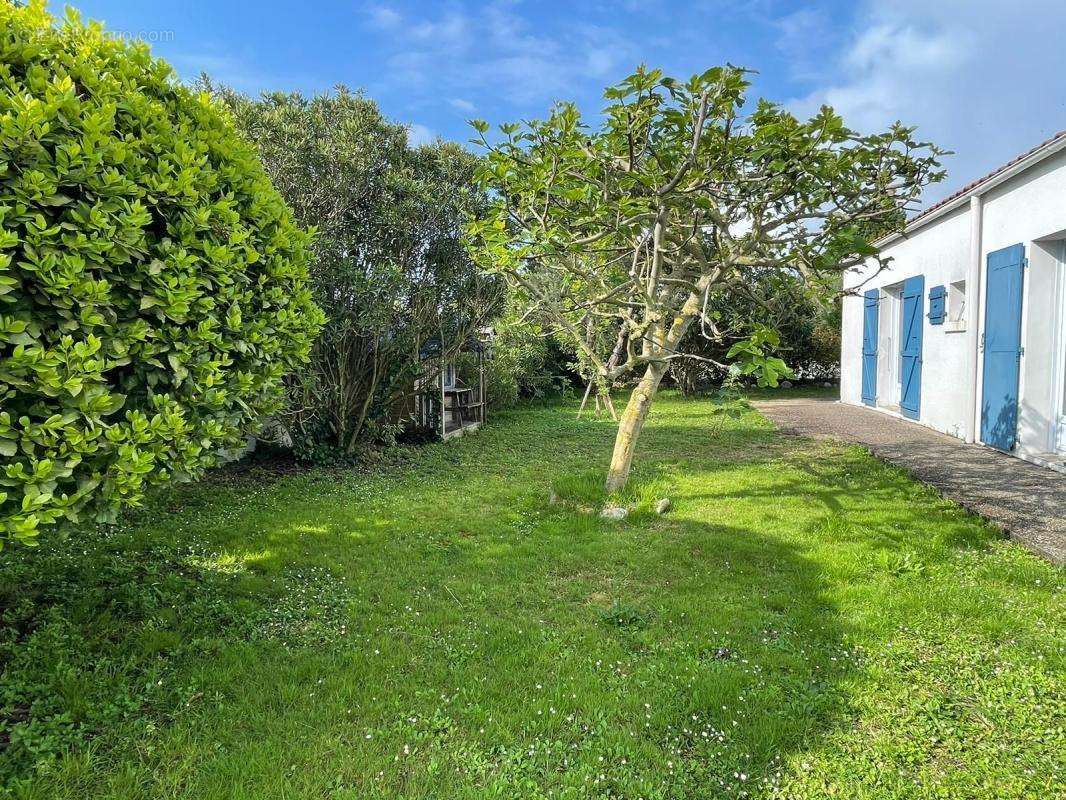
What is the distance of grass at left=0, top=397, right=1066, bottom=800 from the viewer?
7.06ft

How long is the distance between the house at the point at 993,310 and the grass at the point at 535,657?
3.02m

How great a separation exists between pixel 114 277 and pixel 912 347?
1247 cm

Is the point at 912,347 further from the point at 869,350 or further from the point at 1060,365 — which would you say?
the point at 1060,365

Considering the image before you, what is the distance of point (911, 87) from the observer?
798 cm

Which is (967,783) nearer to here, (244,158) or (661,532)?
(661,532)

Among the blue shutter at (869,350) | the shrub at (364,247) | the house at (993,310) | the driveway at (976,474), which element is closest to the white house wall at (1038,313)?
the house at (993,310)

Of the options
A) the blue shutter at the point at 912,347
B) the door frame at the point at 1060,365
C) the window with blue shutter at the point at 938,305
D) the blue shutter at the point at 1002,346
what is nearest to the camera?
the door frame at the point at 1060,365

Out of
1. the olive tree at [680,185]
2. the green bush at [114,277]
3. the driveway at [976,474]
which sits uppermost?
the olive tree at [680,185]

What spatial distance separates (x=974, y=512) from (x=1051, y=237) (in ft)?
13.1

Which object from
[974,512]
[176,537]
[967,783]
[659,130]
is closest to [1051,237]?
[974,512]

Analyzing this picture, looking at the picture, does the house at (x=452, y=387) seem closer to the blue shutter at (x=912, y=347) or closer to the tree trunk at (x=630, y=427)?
the tree trunk at (x=630, y=427)

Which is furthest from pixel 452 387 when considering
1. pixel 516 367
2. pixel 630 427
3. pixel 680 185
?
pixel 680 185

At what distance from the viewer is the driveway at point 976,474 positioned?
15.6ft

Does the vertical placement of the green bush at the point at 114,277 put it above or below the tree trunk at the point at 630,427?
above
